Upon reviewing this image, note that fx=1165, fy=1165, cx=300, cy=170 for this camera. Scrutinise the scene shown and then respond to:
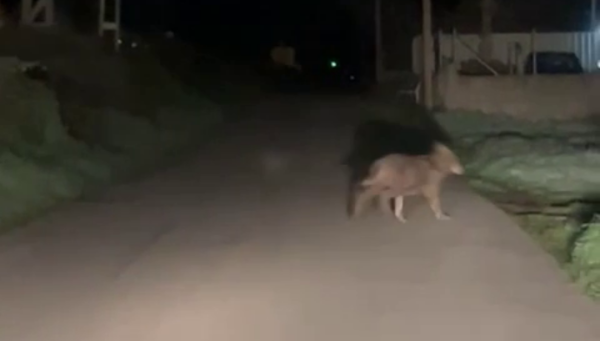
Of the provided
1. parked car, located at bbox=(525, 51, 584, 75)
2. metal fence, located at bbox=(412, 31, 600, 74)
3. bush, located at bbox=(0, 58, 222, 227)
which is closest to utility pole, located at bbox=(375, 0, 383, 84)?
metal fence, located at bbox=(412, 31, 600, 74)

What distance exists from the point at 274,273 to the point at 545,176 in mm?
6838

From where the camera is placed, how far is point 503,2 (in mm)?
37750

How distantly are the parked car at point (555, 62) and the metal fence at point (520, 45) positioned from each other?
0.33 metres

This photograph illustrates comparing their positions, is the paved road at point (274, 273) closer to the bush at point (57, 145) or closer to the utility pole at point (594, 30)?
the bush at point (57, 145)

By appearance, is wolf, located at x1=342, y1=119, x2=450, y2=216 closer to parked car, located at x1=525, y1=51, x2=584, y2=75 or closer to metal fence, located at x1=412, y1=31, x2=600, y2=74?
metal fence, located at x1=412, y1=31, x2=600, y2=74

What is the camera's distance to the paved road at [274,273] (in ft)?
27.7

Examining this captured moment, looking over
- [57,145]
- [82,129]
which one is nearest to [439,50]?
[82,129]

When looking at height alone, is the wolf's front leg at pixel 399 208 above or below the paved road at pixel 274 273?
above

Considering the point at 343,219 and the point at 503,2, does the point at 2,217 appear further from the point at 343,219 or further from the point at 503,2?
the point at 503,2

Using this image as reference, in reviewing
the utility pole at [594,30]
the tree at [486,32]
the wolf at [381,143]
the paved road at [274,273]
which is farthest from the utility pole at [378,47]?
the paved road at [274,273]

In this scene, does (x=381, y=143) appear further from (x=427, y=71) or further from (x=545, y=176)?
(x=427, y=71)

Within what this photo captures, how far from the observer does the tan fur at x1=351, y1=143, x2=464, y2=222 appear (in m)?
12.2

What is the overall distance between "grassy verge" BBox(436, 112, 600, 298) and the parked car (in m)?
10.1

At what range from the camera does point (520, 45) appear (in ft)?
113
